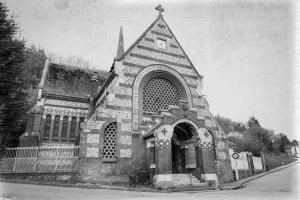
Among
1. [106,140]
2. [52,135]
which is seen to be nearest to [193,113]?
[106,140]

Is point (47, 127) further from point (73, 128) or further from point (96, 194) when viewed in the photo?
point (96, 194)

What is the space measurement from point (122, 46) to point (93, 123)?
53.8 ft

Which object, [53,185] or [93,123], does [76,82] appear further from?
[53,185]

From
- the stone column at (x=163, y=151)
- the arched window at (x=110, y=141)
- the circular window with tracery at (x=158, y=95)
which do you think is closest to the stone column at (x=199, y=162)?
the stone column at (x=163, y=151)

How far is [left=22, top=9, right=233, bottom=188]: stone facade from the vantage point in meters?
14.3

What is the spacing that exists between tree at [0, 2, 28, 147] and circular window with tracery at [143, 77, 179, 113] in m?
8.67

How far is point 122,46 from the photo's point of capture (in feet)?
94.9

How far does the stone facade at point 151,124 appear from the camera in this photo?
1430 cm

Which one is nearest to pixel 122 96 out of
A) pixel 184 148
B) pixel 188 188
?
pixel 184 148

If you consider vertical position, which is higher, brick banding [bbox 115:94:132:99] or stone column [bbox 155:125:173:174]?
brick banding [bbox 115:94:132:99]

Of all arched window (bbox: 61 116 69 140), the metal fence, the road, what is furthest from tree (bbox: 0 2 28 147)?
arched window (bbox: 61 116 69 140)

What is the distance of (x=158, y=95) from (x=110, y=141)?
587 centimetres

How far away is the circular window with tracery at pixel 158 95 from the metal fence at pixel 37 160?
6.41 meters

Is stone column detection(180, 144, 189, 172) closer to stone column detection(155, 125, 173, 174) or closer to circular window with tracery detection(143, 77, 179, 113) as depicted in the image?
stone column detection(155, 125, 173, 174)
